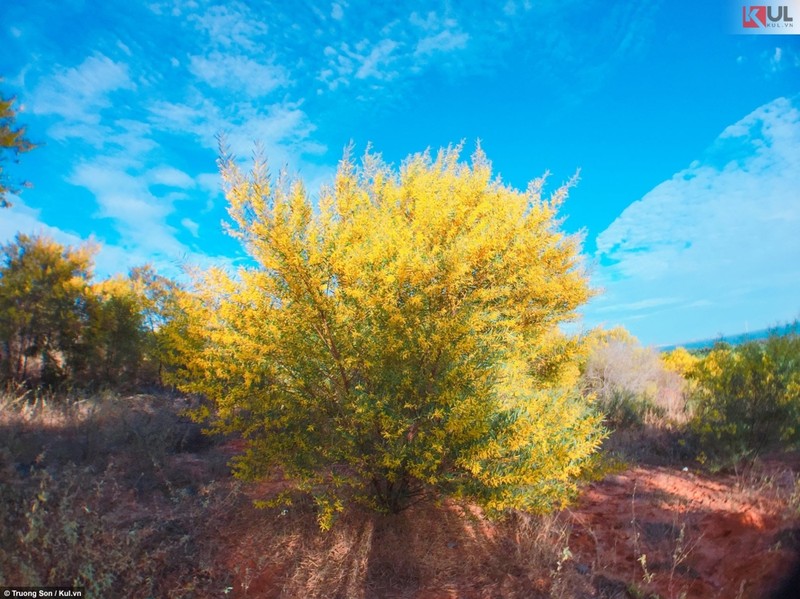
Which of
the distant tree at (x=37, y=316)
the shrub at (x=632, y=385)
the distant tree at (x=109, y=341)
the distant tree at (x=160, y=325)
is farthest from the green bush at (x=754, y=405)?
the distant tree at (x=37, y=316)

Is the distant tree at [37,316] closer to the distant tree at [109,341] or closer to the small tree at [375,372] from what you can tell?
the distant tree at [109,341]

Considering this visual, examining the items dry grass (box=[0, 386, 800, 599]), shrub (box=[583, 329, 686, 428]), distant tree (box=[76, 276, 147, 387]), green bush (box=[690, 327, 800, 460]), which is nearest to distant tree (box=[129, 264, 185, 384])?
distant tree (box=[76, 276, 147, 387])

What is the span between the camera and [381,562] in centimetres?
435

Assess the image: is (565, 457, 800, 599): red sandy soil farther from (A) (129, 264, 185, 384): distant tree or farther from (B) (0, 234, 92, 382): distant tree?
(B) (0, 234, 92, 382): distant tree

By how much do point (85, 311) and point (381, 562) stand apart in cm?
1253

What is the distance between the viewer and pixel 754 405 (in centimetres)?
781

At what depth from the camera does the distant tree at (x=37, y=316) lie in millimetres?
11773

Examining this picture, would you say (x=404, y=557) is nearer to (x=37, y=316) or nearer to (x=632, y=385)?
(x=632, y=385)

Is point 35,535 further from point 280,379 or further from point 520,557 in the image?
point 520,557

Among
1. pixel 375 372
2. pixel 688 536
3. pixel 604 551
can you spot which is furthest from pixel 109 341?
pixel 688 536

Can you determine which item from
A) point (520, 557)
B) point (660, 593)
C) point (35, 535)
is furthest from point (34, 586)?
point (660, 593)

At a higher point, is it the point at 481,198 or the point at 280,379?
the point at 481,198

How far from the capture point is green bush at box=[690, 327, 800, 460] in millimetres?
7559

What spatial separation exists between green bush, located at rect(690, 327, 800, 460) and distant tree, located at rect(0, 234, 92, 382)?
15455 mm
